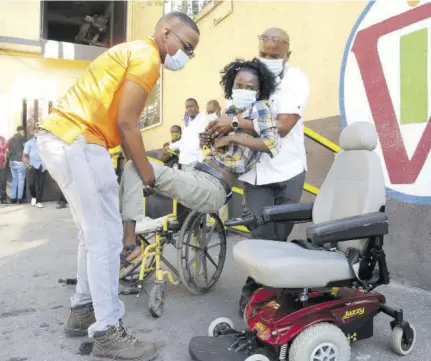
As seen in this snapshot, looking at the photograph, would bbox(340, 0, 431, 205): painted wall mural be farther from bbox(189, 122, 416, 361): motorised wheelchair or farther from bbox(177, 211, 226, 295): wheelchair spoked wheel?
bbox(177, 211, 226, 295): wheelchair spoked wheel

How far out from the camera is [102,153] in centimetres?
241

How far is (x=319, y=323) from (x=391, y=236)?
1.89 m

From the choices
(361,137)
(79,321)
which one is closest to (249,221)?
(361,137)

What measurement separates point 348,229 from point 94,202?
1.31m

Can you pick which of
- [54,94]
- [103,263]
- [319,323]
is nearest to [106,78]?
[103,263]

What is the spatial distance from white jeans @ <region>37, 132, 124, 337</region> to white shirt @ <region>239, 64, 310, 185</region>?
3.37ft

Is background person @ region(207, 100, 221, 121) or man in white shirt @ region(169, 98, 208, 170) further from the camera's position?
background person @ region(207, 100, 221, 121)

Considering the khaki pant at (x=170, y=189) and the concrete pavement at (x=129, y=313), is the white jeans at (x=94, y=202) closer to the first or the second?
the khaki pant at (x=170, y=189)

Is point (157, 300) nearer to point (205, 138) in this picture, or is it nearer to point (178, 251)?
point (178, 251)

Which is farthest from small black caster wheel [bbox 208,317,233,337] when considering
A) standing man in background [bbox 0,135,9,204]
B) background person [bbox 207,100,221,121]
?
standing man in background [bbox 0,135,9,204]

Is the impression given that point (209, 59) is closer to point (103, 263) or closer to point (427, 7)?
point (427, 7)

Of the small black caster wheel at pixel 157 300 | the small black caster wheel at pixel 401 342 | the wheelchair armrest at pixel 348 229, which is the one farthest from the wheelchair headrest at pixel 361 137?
the small black caster wheel at pixel 157 300

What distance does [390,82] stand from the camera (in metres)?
3.77

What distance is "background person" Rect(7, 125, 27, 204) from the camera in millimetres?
10992
